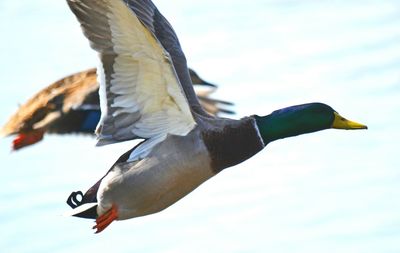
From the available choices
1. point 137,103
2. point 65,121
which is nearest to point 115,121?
point 137,103

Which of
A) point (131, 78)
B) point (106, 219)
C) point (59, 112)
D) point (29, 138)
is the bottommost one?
point (29, 138)

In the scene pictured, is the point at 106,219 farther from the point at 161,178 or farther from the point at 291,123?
the point at 291,123

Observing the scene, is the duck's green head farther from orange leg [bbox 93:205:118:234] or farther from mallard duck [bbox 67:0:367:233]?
orange leg [bbox 93:205:118:234]

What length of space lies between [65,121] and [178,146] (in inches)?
137

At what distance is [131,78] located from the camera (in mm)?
8438

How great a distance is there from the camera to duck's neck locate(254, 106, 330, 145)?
896 cm

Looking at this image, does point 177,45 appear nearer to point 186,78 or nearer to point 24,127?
point 186,78

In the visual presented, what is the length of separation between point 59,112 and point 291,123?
10.6 feet

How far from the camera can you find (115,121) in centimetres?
865

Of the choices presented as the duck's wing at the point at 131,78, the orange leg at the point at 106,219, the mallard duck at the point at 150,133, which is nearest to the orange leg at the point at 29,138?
the mallard duck at the point at 150,133

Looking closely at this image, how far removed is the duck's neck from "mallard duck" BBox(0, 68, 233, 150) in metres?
2.96

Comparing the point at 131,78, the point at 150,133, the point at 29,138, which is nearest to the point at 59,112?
the point at 29,138

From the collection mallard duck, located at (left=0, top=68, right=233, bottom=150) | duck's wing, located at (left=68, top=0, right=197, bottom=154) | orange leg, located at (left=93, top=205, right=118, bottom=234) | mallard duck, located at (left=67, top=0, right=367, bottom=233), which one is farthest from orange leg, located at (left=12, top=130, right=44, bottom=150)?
orange leg, located at (left=93, top=205, right=118, bottom=234)

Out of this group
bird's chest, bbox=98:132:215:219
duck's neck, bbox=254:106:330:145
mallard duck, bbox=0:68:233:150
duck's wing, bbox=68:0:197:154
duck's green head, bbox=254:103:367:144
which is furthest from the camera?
mallard duck, bbox=0:68:233:150
